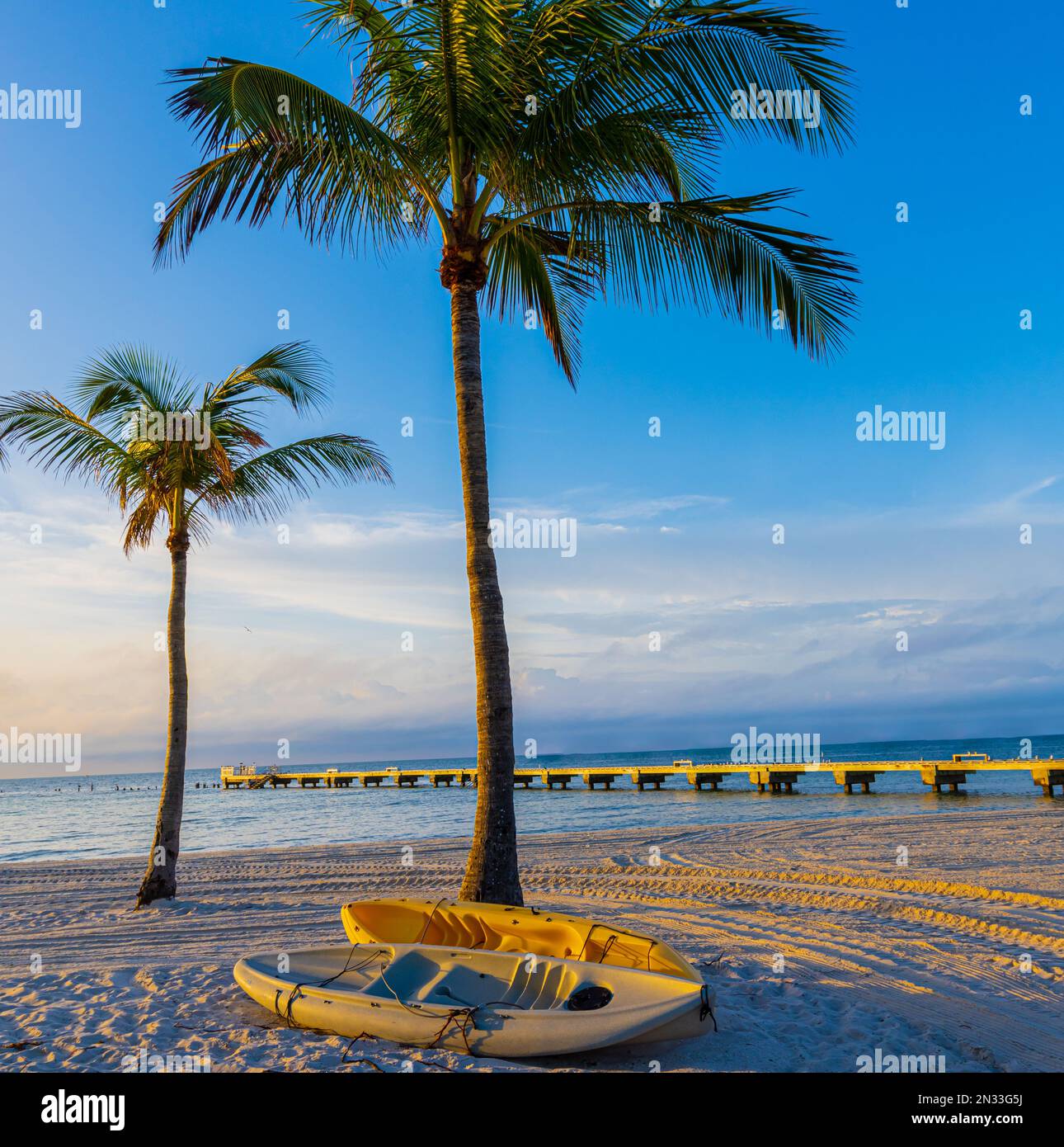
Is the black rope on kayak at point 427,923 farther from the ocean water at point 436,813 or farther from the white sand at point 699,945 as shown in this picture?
the ocean water at point 436,813

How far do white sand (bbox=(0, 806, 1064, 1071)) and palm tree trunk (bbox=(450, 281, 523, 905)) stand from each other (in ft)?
6.89

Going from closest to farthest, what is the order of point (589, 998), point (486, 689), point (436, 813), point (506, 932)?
point (589, 998)
point (506, 932)
point (486, 689)
point (436, 813)

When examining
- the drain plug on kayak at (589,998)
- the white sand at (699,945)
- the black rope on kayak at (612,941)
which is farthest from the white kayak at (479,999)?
the black rope on kayak at (612,941)

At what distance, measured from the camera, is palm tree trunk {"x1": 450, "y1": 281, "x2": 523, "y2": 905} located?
25.8ft

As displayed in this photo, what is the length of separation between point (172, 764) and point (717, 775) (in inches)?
1678

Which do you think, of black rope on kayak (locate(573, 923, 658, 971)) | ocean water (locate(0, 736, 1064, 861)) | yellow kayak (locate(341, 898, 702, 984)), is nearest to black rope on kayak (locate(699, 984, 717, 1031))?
yellow kayak (locate(341, 898, 702, 984))

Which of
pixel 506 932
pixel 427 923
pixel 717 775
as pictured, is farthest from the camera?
pixel 717 775

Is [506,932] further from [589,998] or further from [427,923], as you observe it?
[589,998]

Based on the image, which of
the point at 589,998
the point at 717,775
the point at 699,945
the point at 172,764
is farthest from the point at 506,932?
the point at 717,775

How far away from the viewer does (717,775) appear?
5041 centimetres

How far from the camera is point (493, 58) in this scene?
25.6 feet

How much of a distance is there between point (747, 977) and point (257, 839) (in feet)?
90.3
